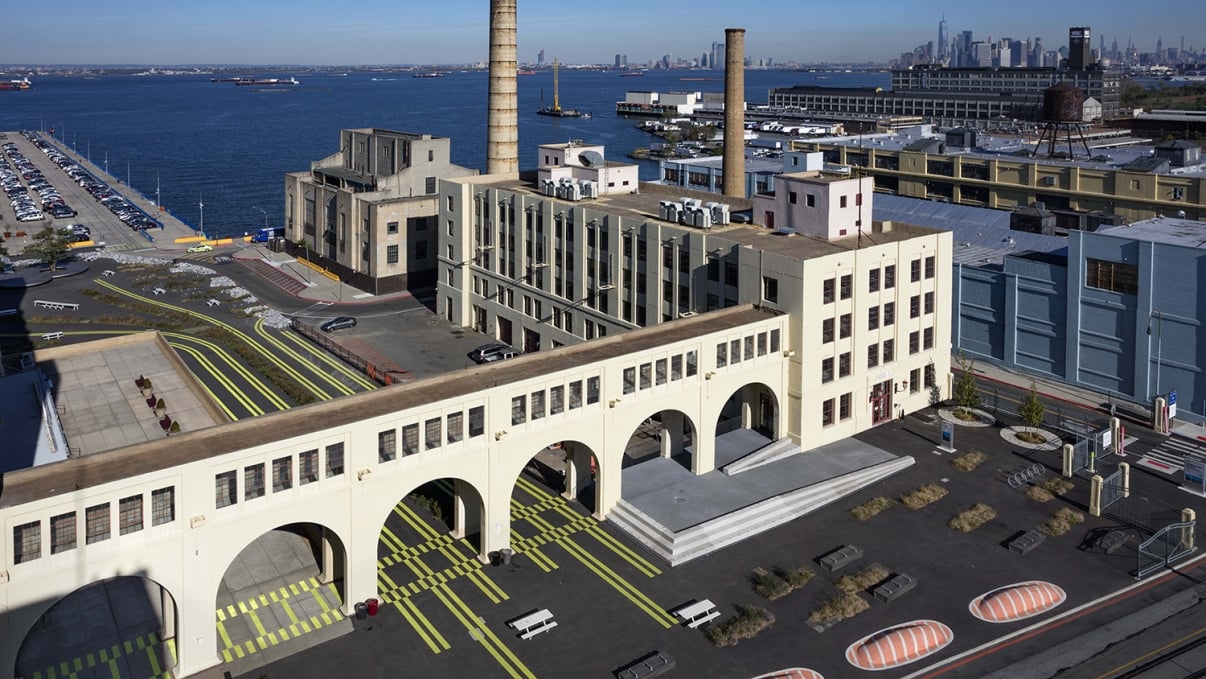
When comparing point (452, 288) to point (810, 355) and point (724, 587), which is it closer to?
point (810, 355)

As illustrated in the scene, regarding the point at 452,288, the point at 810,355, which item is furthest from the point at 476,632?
the point at 452,288

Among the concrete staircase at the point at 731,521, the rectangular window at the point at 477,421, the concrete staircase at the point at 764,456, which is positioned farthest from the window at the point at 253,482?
the concrete staircase at the point at 764,456

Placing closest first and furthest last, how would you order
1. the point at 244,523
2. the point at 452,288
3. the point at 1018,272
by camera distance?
the point at 244,523 → the point at 1018,272 → the point at 452,288

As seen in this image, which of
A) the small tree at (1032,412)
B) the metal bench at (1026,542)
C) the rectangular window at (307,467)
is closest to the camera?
the rectangular window at (307,467)

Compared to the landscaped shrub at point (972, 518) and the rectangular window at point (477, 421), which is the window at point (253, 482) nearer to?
the rectangular window at point (477, 421)

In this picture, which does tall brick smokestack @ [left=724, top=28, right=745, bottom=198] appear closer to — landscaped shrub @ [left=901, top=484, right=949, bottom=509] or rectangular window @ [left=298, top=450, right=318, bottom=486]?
landscaped shrub @ [left=901, top=484, right=949, bottom=509]

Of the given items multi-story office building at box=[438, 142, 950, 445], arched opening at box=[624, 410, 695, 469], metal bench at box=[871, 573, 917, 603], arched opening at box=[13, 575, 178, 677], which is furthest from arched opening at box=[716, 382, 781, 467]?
arched opening at box=[13, 575, 178, 677]
